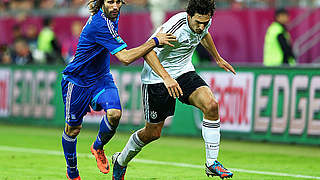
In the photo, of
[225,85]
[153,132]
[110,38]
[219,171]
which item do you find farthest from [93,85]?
[225,85]

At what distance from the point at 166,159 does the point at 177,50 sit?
3766 mm

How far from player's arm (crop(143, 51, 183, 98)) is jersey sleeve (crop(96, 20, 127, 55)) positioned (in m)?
0.36

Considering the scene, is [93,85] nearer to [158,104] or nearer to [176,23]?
[158,104]

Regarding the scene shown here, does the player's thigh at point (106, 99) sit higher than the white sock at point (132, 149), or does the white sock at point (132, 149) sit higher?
the player's thigh at point (106, 99)

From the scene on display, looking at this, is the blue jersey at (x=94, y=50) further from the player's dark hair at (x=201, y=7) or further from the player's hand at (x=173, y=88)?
the player's dark hair at (x=201, y=7)

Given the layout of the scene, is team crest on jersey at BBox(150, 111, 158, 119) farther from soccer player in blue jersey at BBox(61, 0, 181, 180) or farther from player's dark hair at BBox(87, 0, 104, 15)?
player's dark hair at BBox(87, 0, 104, 15)

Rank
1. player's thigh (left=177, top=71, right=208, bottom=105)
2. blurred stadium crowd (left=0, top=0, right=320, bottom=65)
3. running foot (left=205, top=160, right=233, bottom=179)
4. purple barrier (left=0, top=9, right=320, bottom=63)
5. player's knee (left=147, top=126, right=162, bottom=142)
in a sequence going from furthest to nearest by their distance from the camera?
blurred stadium crowd (left=0, top=0, right=320, bottom=65), purple barrier (left=0, top=9, right=320, bottom=63), player's knee (left=147, top=126, right=162, bottom=142), player's thigh (left=177, top=71, right=208, bottom=105), running foot (left=205, top=160, right=233, bottom=179)

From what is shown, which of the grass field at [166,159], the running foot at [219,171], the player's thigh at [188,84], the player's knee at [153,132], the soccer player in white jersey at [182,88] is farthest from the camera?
the grass field at [166,159]

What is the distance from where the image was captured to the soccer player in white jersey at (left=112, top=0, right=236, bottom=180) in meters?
7.85

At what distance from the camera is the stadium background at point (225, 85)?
13305mm

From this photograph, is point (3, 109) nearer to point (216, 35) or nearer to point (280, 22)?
point (216, 35)

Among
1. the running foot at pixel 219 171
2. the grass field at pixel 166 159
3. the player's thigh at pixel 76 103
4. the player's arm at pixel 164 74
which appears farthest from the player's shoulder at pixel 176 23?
the grass field at pixel 166 159

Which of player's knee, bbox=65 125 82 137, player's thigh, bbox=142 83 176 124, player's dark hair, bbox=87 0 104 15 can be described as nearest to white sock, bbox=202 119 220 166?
player's thigh, bbox=142 83 176 124

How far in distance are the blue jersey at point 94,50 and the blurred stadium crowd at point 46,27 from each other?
974cm
